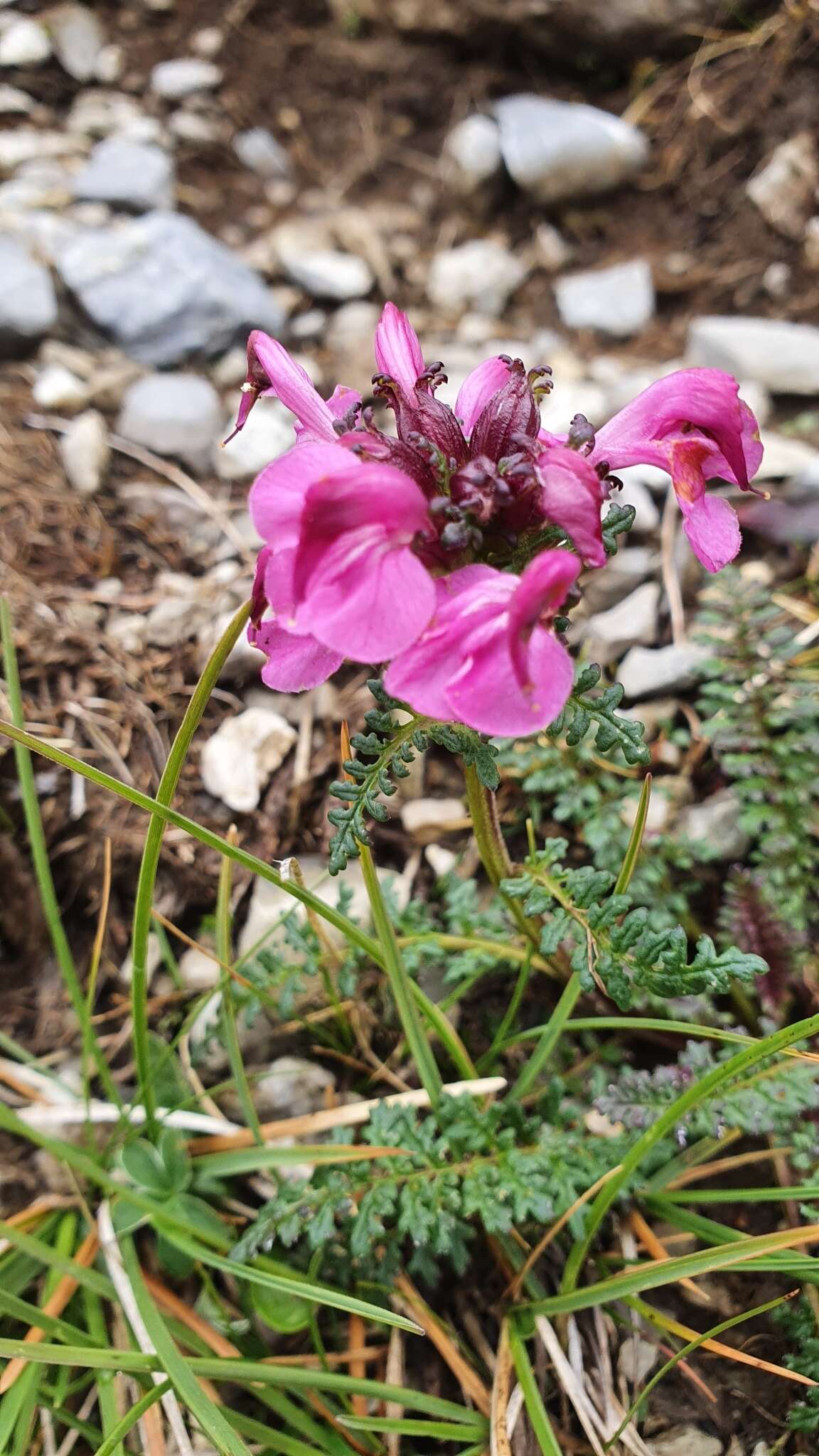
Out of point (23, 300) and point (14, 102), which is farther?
point (14, 102)

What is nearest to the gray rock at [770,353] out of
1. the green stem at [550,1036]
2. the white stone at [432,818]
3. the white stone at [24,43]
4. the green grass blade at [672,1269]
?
the white stone at [432,818]

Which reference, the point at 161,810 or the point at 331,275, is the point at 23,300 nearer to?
the point at 331,275

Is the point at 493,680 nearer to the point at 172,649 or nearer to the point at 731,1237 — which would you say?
the point at 731,1237

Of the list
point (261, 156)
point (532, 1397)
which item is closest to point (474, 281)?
point (261, 156)

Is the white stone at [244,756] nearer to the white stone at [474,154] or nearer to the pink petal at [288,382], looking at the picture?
the pink petal at [288,382]

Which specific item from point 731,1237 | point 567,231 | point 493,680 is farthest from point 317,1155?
point 567,231

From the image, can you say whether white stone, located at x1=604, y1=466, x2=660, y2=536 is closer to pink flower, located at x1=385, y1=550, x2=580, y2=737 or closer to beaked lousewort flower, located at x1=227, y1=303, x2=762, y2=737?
beaked lousewort flower, located at x1=227, y1=303, x2=762, y2=737
